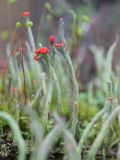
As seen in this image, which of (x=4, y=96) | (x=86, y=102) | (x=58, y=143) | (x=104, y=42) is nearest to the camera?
(x=58, y=143)

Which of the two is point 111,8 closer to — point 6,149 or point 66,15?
point 66,15

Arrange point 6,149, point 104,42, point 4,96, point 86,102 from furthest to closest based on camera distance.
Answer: point 104,42 < point 86,102 < point 4,96 < point 6,149

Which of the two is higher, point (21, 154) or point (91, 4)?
point (91, 4)

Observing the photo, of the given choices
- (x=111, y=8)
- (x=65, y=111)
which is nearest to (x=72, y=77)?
(x=65, y=111)

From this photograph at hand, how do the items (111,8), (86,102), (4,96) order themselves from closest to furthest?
(4,96), (86,102), (111,8)

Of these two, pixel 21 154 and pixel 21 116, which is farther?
pixel 21 116

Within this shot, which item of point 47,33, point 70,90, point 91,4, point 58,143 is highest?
point 91,4

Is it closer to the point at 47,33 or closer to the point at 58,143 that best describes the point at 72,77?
the point at 58,143

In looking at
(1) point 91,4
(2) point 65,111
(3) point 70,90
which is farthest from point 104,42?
(3) point 70,90

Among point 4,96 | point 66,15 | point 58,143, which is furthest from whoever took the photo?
point 66,15
